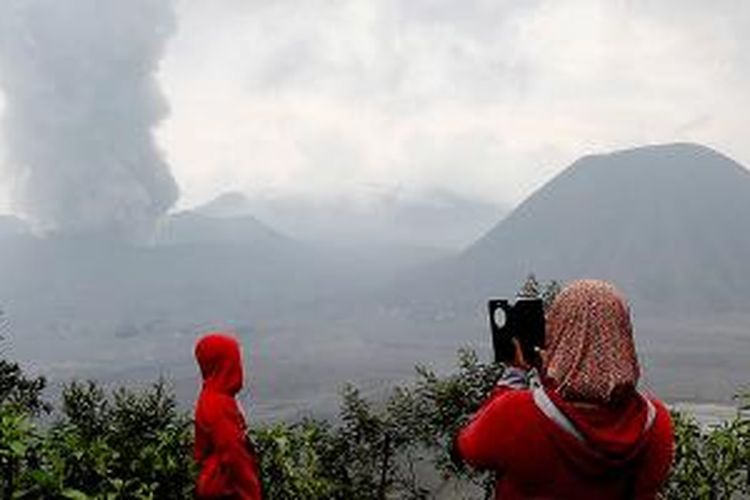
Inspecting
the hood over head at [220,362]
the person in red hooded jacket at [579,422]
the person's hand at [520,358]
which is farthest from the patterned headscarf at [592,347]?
the hood over head at [220,362]

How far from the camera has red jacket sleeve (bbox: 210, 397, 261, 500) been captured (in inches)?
238

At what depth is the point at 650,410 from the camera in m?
3.31

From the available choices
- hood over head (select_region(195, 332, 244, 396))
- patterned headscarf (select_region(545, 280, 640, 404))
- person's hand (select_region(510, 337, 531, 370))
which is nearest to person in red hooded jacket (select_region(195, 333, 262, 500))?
hood over head (select_region(195, 332, 244, 396))

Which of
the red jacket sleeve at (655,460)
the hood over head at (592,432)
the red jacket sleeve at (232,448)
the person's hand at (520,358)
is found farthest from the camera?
the red jacket sleeve at (232,448)

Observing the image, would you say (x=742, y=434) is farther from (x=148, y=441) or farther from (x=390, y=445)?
(x=390, y=445)

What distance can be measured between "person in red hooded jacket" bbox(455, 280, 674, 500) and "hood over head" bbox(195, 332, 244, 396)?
304cm

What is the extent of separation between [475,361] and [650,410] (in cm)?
1765

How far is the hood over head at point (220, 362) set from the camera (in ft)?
20.1

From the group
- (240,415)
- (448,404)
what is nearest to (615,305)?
(240,415)

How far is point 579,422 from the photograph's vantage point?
3.14 m

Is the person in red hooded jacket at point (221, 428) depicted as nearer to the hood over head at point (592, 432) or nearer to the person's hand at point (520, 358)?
the person's hand at point (520, 358)

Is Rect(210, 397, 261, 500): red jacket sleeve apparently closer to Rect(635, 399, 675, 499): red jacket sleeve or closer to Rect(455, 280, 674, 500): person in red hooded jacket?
Rect(455, 280, 674, 500): person in red hooded jacket

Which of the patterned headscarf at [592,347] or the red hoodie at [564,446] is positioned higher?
the patterned headscarf at [592,347]

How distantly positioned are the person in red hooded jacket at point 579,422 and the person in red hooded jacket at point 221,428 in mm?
3006
